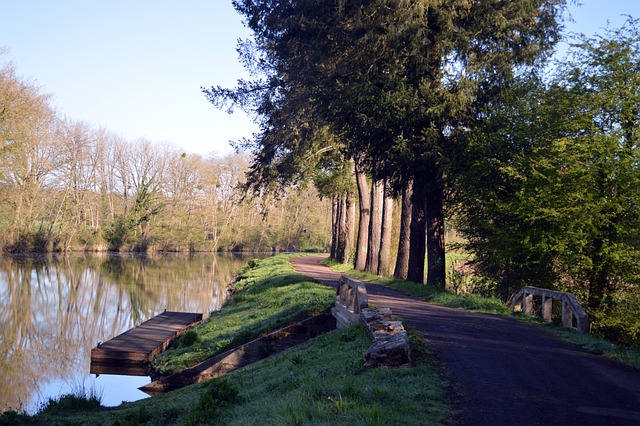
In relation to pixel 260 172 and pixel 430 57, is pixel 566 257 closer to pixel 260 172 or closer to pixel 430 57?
pixel 430 57

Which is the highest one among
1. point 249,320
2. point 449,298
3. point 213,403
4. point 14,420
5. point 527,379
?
point 449,298

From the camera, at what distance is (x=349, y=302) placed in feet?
48.1

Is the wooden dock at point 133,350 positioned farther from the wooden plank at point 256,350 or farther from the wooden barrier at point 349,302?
the wooden barrier at point 349,302

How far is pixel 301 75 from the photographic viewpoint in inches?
933

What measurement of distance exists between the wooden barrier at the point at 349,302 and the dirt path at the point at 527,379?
3.69 ft

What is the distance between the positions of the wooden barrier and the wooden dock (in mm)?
7446

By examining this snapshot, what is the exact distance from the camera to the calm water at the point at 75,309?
61.2 feet

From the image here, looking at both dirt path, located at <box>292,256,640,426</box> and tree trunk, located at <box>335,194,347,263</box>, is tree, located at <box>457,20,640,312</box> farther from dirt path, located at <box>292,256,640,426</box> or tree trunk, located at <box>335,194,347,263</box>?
tree trunk, located at <box>335,194,347,263</box>

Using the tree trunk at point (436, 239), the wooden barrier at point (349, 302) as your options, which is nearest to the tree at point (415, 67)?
the tree trunk at point (436, 239)

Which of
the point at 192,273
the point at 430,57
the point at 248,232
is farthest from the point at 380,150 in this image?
the point at 248,232

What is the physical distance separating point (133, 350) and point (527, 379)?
15665 mm

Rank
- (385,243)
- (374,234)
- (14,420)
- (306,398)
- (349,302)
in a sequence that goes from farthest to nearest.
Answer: (374,234) < (385,243) < (349,302) < (14,420) < (306,398)

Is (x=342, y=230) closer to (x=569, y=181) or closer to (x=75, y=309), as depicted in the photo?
(x=75, y=309)

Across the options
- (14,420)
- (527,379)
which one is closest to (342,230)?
(14,420)
